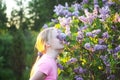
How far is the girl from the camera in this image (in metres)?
3.91

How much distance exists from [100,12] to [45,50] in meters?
1.17

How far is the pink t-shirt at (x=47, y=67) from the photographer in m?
3.90

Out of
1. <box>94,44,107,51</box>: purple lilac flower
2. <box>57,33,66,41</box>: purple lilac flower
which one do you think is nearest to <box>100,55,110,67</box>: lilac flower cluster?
<box>94,44,107,51</box>: purple lilac flower

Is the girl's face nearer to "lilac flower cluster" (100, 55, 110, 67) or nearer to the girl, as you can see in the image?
A: the girl

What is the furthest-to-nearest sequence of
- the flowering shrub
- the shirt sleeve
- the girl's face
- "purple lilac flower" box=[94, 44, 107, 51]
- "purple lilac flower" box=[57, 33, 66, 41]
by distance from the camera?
the flowering shrub → "purple lilac flower" box=[94, 44, 107, 51] → "purple lilac flower" box=[57, 33, 66, 41] → the girl's face → the shirt sleeve

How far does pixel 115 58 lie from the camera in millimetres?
4988

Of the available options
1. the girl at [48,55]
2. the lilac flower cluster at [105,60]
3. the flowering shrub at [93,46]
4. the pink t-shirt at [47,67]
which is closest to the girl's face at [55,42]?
the girl at [48,55]

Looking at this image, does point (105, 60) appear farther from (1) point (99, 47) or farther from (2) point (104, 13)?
(2) point (104, 13)

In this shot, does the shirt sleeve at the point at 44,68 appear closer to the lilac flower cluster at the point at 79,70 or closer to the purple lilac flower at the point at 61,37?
the purple lilac flower at the point at 61,37

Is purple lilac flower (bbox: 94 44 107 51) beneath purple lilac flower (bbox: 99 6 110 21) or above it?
beneath

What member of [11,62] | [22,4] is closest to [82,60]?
[11,62]

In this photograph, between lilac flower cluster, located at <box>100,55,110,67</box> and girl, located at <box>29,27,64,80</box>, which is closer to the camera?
girl, located at <box>29,27,64,80</box>

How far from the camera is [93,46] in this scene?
15.8ft

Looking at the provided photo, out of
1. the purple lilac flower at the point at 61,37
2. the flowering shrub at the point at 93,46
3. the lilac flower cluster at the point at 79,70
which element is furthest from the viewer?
the lilac flower cluster at the point at 79,70
